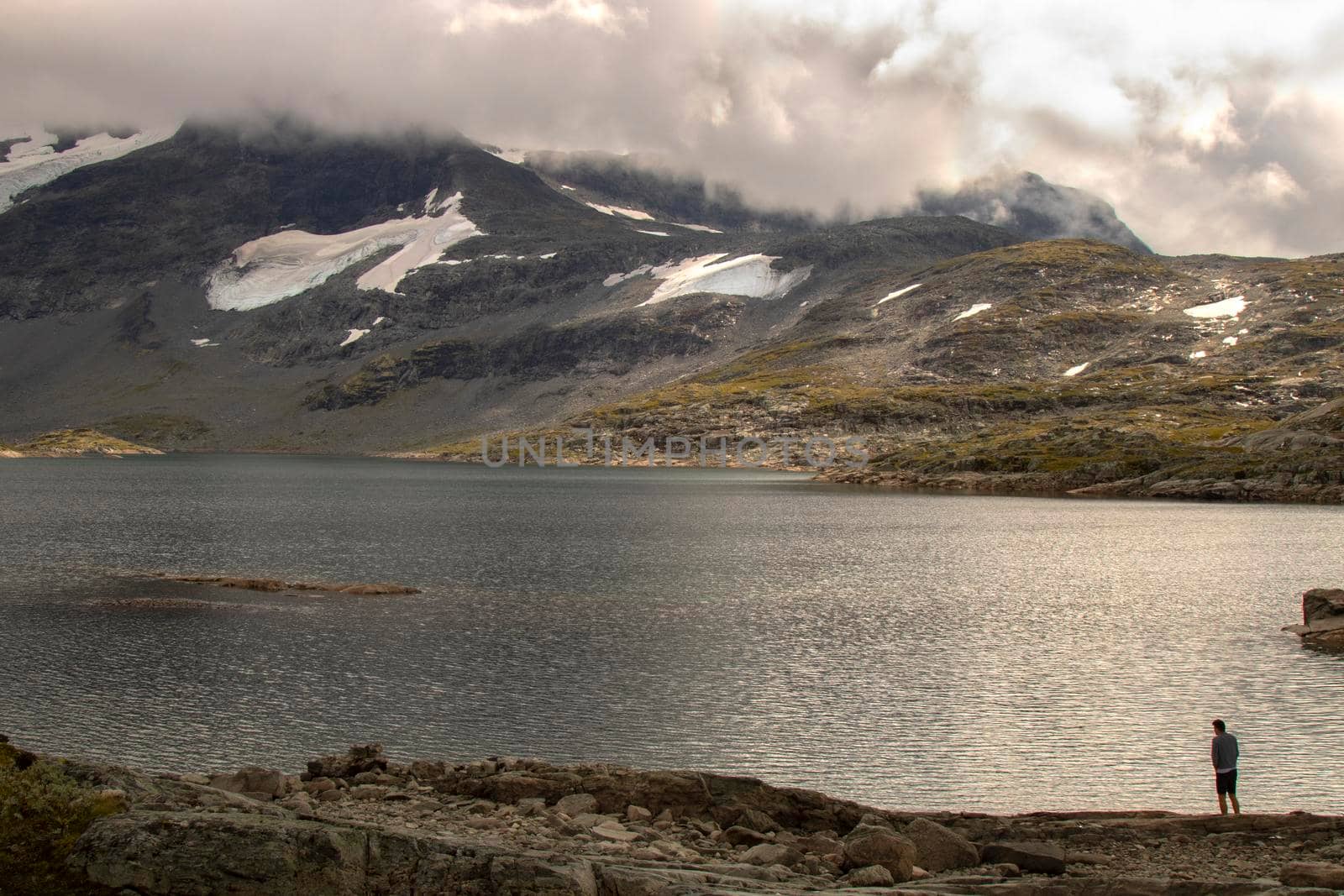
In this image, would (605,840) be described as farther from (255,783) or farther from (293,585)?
(293,585)

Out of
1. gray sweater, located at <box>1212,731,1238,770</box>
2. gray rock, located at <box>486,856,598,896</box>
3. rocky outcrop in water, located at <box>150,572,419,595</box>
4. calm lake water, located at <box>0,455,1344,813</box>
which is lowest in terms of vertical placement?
calm lake water, located at <box>0,455,1344,813</box>

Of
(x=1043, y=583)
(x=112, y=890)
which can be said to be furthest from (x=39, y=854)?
(x=1043, y=583)

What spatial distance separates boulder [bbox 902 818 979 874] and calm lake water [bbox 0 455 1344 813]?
18.5ft

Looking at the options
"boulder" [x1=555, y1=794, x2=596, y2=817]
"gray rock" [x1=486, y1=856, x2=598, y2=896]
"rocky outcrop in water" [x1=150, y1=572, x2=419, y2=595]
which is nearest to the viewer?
"gray rock" [x1=486, y1=856, x2=598, y2=896]

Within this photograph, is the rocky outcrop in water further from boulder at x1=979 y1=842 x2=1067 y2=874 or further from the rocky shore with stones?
boulder at x1=979 y1=842 x2=1067 y2=874

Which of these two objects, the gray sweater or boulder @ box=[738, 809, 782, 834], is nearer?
boulder @ box=[738, 809, 782, 834]

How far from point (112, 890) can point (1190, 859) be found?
72.8 ft

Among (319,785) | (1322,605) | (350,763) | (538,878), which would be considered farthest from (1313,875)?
(1322,605)

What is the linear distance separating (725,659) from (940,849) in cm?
2478

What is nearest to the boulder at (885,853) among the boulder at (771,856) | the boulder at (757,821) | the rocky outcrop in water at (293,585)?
the boulder at (771,856)

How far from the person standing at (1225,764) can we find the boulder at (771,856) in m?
13.1

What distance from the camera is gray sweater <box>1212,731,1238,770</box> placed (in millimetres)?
28562

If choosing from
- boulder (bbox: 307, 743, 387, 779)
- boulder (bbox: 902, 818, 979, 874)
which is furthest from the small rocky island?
boulder (bbox: 307, 743, 387, 779)

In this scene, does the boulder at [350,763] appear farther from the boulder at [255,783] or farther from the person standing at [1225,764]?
the person standing at [1225,764]
